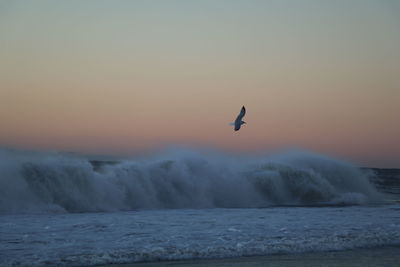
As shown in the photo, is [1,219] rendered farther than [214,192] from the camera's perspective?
No

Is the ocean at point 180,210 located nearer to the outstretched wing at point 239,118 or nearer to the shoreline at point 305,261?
the shoreline at point 305,261

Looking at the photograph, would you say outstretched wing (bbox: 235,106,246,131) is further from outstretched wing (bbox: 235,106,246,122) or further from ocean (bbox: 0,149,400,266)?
ocean (bbox: 0,149,400,266)

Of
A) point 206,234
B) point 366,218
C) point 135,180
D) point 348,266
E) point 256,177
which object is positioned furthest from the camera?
point 256,177

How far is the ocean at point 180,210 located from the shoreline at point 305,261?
1.01 feet

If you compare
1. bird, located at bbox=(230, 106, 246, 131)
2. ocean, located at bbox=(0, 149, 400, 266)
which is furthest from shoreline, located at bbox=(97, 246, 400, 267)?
bird, located at bbox=(230, 106, 246, 131)

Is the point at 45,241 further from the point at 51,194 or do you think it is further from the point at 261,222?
the point at 51,194

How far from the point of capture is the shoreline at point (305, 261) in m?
8.27

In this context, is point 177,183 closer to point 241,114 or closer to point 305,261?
point 241,114

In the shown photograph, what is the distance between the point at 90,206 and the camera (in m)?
17.9

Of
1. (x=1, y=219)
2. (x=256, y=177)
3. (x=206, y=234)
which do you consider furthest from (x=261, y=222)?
(x=256, y=177)

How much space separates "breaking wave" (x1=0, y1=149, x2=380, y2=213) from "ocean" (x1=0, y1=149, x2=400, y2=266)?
0.17 ft

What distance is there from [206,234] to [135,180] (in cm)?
1099

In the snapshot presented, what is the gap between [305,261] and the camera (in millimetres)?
8531

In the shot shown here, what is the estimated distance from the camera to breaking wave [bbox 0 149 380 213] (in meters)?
18.0
